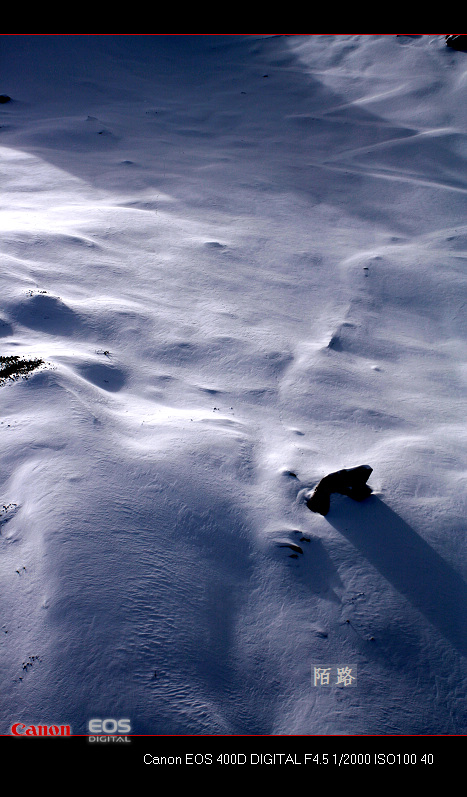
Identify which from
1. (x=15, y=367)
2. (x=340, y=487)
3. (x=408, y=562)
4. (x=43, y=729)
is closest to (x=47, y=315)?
(x=15, y=367)

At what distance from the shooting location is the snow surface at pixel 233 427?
2.65 m

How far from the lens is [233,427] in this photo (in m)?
4.14

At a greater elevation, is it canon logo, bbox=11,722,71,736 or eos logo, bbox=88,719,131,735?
canon logo, bbox=11,722,71,736

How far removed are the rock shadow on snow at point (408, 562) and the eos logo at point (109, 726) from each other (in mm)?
1702

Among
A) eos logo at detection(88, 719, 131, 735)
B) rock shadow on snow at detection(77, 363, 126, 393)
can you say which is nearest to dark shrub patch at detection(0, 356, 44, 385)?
rock shadow on snow at detection(77, 363, 126, 393)

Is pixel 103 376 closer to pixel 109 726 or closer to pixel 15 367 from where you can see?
pixel 15 367

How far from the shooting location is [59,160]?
30.0 ft

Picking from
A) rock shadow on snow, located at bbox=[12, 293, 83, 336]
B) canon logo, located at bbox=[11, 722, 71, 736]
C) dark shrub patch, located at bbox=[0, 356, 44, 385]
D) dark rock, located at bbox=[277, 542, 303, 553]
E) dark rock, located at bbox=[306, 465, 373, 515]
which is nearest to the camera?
canon logo, located at bbox=[11, 722, 71, 736]

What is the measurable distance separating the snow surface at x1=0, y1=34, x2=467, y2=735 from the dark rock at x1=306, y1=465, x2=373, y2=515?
0.23ft

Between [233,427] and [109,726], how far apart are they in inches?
89.0

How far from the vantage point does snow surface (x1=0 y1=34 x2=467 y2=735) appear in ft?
8.71
